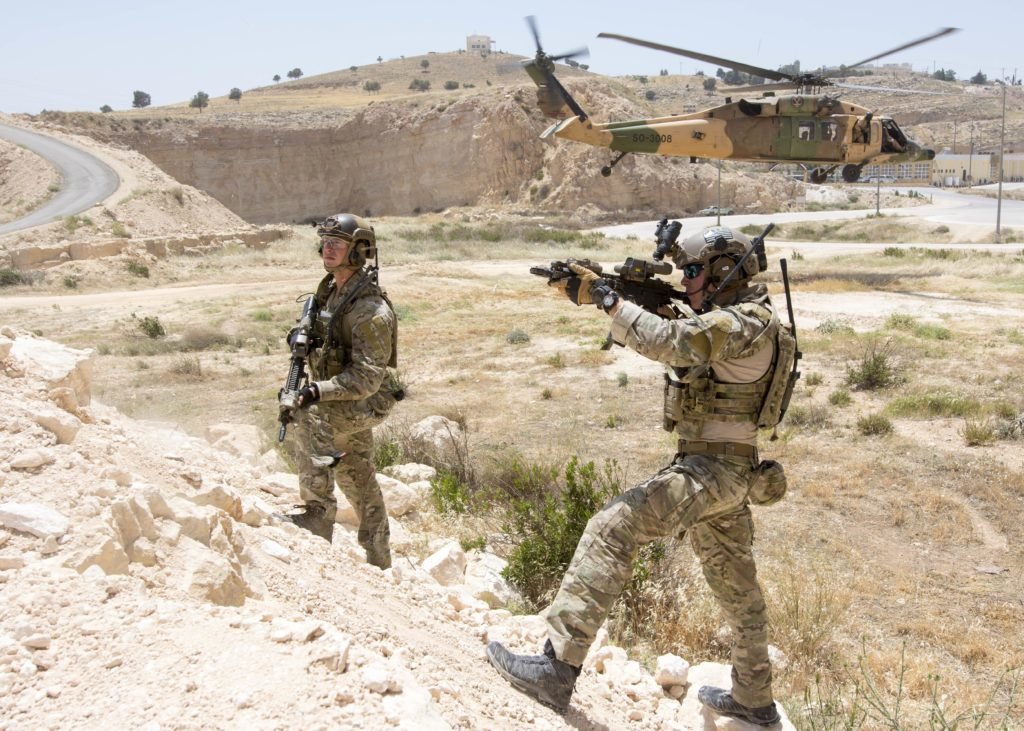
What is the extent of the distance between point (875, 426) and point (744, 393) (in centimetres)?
642

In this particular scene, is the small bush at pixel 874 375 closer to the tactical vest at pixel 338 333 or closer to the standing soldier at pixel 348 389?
the standing soldier at pixel 348 389

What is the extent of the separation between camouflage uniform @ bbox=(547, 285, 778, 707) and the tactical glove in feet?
5.30

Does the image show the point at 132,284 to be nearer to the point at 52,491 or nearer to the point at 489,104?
the point at 52,491

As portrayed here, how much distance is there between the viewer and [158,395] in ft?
36.0

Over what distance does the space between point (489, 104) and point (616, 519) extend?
4450 cm

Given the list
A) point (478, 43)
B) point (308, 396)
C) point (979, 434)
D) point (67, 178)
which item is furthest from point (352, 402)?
point (478, 43)

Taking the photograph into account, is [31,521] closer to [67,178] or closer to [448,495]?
[448,495]

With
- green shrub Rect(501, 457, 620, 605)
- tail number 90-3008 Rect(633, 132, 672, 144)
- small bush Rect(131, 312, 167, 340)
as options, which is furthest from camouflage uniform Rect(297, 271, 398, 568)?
tail number 90-3008 Rect(633, 132, 672, 144)

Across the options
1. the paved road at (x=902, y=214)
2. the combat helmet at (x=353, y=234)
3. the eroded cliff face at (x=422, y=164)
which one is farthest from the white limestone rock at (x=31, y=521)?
the eroded cliff face at (x=422, y=164)

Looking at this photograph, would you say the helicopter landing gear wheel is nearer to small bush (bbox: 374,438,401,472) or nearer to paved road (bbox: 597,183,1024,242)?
paved road (bbox: 597,183,1024,242)

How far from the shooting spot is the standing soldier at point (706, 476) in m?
3.30

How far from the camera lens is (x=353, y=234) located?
4605 mm

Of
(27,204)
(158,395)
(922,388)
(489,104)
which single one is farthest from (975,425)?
(489,104)

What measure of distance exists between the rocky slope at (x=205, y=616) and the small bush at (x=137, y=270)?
55.4 ft
